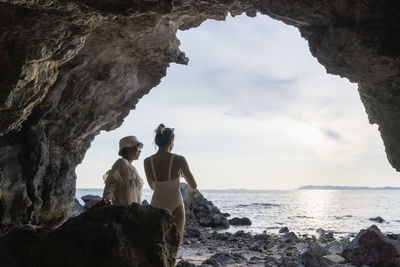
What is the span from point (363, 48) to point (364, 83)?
1510mm

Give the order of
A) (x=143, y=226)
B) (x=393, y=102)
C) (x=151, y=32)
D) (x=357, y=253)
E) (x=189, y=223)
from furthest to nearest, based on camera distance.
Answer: (x=189, y=223), (x=151, y=32), (x=357, y=253), (x=393, y=102), (x=143, y=226)

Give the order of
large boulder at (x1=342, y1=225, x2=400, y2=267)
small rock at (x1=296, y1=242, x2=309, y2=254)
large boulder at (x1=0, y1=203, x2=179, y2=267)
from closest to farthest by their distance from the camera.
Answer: large boulder at (x1=0, y1=203, x2=179, y2=267)
large boulder at (x1=342, y1=225, x2=400, y2=267)
small rock at (x1=296, y1=242, x2=309, y2=254)

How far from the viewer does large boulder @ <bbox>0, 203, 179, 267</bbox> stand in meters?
3.82

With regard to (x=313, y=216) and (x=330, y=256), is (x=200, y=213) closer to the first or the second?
(x=330, y=256)

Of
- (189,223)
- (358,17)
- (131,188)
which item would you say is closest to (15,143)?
(131,188)

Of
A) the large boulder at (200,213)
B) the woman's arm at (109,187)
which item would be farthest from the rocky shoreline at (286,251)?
the large boulder at (200,213)

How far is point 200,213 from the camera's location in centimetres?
2277

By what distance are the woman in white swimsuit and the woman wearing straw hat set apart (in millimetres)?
295

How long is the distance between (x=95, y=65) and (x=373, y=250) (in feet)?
31.9

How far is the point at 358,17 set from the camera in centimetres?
712

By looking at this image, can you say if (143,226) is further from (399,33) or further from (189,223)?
(189,223)

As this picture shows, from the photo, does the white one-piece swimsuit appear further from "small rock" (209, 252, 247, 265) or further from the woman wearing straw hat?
"small rock" (209, 252, 247, 265)

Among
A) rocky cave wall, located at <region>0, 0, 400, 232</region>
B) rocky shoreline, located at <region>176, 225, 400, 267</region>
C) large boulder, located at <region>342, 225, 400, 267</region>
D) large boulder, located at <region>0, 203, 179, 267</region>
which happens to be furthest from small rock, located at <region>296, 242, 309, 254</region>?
large boulder, located at <region>0, 203, 179, 267</region>

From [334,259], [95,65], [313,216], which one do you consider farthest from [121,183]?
[313,216]
